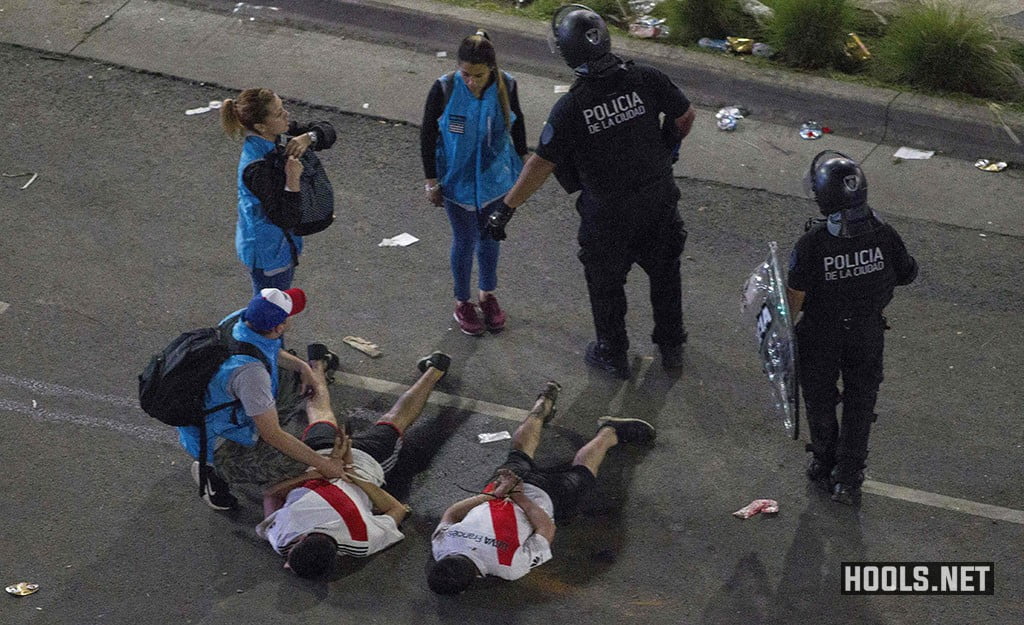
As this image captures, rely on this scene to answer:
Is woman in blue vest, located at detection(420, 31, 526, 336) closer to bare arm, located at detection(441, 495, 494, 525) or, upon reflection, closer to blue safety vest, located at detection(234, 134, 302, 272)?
blue safety vest, located at detection(234, 134, 302, 272)

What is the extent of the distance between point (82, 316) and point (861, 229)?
4.86 metres

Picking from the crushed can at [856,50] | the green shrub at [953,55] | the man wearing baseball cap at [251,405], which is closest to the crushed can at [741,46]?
the crushed can at [856,50]

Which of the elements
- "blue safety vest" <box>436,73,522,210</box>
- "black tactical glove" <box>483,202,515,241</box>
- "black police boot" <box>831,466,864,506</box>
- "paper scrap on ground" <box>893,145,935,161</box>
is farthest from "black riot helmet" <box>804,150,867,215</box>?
"paper scrap on ground" <box>893,145,935,161</box>

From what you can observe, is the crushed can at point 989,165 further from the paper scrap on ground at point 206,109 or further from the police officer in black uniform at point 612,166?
the paper scrap on ground at point 206,109

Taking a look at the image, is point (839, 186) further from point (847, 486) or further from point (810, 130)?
point (810, 130)

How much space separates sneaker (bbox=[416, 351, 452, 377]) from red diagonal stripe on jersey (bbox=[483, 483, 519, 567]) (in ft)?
4.37

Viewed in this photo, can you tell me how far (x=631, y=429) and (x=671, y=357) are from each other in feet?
2.45

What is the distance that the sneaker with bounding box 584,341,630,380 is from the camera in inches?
290

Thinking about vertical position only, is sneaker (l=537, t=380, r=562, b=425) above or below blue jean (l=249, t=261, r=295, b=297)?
below

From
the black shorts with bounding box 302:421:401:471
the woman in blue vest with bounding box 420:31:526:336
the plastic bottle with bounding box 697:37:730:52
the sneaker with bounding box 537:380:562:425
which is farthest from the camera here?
the plastic bottle with bounding box 697:37:730:52

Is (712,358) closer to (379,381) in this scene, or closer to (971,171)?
(379,381)

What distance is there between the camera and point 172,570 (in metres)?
6.14

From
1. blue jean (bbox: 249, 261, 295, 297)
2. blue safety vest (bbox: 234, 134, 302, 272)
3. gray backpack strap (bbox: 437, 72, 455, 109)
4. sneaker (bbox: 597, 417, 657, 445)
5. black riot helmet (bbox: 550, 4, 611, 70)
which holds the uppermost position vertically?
black riot helmet (bbox: 550, 4, 611, 70)

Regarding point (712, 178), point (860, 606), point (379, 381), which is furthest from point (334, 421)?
point (712, 178)
